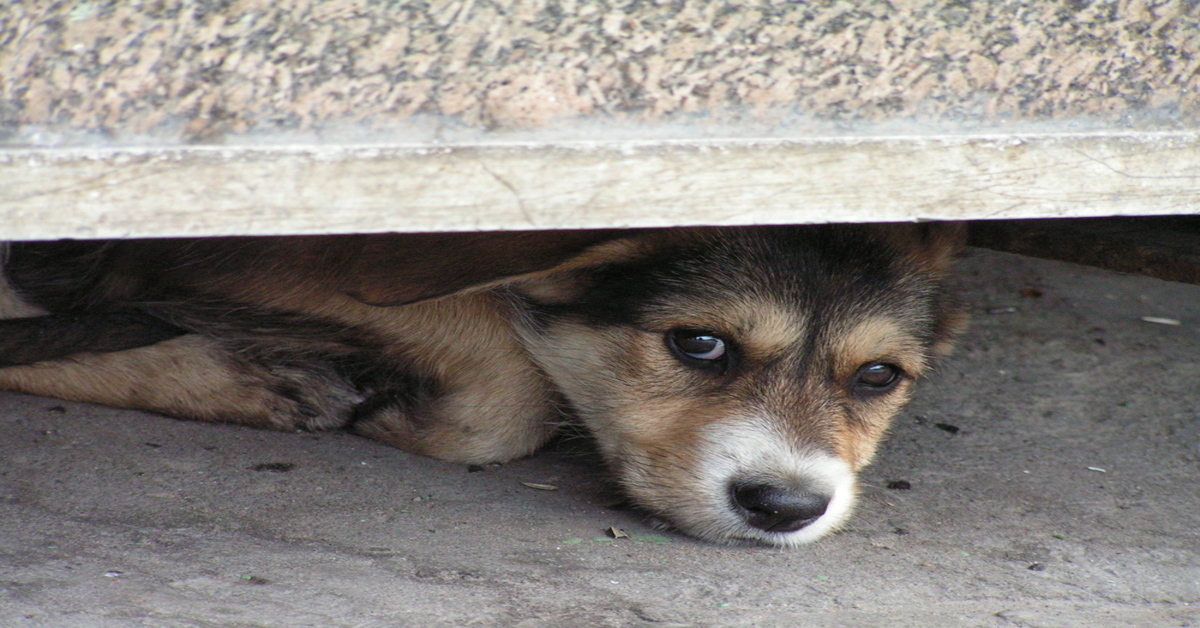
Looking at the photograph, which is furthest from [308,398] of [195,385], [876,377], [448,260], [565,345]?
[876,377]

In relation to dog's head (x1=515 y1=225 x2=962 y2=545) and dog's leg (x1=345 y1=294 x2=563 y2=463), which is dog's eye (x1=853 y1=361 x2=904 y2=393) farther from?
dog's leg (x1=345 y1=294 x2=563 y2=463)

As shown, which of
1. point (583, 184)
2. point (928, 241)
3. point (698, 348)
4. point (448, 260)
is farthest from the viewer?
point (928, 241)

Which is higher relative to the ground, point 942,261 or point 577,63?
point 577,63

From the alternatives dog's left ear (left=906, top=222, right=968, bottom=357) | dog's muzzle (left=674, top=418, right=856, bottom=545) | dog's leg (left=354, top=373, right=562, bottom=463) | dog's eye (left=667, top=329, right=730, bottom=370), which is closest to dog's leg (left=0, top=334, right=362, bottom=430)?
dog's leg (left=354, top=373, right=562, bottom=463)

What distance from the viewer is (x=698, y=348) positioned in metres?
3.05

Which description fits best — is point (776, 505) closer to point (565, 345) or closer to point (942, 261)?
point (565, 345)

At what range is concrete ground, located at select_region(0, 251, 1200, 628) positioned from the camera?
2.28 metres

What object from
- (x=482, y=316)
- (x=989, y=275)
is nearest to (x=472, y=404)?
(x=482, y=316)

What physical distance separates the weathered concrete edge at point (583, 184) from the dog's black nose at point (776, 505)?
3.01 ft

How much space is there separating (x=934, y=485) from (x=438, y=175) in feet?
6.93

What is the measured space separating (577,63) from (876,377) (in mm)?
1726

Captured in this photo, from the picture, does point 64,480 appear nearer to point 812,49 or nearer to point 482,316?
point 482,316

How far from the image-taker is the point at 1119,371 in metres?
4.34

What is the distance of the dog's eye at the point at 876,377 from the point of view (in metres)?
3.27
